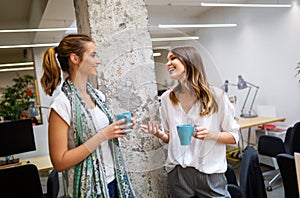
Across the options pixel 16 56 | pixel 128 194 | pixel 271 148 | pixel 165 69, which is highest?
pixel 16 56

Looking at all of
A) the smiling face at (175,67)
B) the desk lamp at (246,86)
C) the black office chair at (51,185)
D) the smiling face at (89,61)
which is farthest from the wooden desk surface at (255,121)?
the smiling face at (89,61)

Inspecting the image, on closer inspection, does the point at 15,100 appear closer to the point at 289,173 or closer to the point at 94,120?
the point at 94,120

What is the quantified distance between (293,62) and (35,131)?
12.5ft

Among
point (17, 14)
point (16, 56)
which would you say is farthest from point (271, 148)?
point (17, 14)

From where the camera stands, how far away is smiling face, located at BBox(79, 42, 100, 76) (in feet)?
3.45

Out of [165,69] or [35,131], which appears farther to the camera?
[35,131]

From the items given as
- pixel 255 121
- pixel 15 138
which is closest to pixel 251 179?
pixel 15 138

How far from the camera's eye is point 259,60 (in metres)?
4.77

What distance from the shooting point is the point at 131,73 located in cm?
118

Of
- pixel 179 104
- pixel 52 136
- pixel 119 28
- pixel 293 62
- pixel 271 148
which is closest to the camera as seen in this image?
pixel 52 136

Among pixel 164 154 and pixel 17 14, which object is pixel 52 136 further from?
pixel 17 14

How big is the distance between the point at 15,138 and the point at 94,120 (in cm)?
248

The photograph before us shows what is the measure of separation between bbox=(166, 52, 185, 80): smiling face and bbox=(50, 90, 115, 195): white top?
0.31 meters

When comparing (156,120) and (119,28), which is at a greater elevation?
(119,28)
